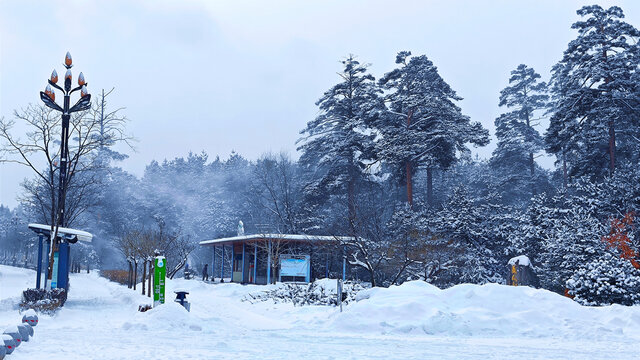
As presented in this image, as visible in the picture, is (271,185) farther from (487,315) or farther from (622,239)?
(487,315)

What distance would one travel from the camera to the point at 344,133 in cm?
4438

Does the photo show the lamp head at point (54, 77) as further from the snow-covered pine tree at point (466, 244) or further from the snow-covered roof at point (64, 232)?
the snow-covered pine tree at point (466, 244)

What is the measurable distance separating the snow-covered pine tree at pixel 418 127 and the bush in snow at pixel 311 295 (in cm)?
1626

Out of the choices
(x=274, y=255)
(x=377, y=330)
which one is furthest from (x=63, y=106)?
(x=274, y=255)

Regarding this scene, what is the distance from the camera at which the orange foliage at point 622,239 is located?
2398 cm

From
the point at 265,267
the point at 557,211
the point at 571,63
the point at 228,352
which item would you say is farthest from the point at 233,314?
the point at 571,63

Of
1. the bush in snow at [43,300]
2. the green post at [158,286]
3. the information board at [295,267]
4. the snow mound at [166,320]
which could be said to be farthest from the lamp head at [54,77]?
the information board at [295,267]

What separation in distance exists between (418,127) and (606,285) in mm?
23444

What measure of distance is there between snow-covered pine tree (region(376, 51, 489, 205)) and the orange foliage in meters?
14.3

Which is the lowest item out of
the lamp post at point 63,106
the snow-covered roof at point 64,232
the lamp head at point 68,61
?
the snow-covered roof at point 64,232

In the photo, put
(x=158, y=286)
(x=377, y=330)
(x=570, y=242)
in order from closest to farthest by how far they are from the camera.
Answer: (x=377, y=330)
(x=158, y=286)
(x=570, y=242)

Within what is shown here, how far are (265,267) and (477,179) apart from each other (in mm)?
35757

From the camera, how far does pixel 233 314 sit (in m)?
18.3

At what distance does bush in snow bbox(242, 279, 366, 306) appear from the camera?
21.2 m
